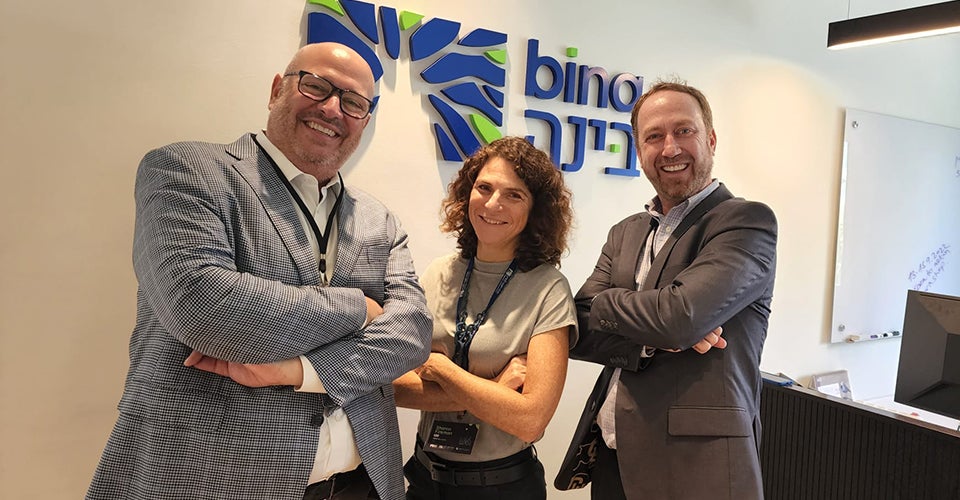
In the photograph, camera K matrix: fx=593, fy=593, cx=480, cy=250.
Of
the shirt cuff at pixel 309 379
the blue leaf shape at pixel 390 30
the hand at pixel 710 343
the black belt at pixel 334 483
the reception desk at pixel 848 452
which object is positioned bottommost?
the reception desk at pixel 848 452

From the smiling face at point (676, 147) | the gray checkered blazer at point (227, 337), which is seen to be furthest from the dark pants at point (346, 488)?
the smiling face at point (676, 147)

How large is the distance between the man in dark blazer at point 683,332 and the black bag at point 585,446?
0.01 meters

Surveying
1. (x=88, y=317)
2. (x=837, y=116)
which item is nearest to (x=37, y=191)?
(x=88, y=317)

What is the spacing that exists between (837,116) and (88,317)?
4620 mm

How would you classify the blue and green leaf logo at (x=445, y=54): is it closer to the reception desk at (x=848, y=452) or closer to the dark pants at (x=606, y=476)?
the dark pants at (x=606, y=476)

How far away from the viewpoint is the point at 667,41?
340 cm

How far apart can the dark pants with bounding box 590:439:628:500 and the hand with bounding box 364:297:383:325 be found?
35.6 inches

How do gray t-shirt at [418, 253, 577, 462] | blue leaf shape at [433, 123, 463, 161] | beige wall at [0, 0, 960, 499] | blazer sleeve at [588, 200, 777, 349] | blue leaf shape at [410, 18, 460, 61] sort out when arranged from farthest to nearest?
blue leaf shape at [433, 123, 463, 161], blue leaf shape at [410, 18, 460, 61], beige wall at [0, 0, 960, 499], gray t-shirt at [418, 253, 577, 462], blazer sleeve at [588, 200, 777, 349]

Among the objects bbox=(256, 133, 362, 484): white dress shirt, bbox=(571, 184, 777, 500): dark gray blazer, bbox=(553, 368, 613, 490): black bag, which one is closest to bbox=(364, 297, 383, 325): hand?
bbox=(256, 133, 362, 484): white dress shirt

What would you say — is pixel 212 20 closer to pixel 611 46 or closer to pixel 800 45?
pixel 611 46

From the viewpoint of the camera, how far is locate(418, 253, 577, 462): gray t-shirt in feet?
5.72

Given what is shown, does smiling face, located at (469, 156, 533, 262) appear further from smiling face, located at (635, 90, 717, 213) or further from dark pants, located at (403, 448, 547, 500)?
dark pants, located at (403, 448, 547, 500)

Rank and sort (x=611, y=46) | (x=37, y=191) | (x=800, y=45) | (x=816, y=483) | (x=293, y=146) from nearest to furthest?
(x=293, y=146), (x=37, y=191), (x=816, y=483), (x=611, y=46), (x=800, y=45)

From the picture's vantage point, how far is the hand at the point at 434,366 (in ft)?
5.50
